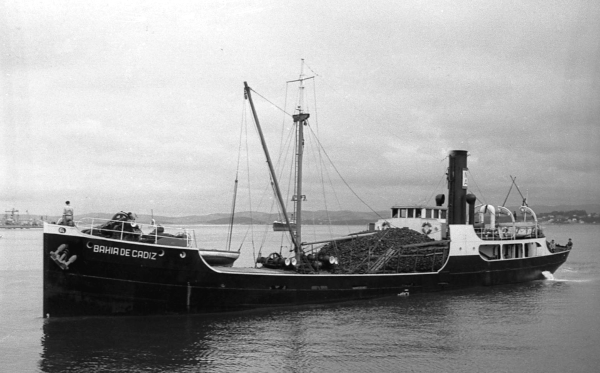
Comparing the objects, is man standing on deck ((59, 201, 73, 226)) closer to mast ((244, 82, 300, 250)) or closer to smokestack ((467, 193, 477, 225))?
mast ((244, 82, 300, 250))

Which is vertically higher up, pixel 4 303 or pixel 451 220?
pixel 451 220

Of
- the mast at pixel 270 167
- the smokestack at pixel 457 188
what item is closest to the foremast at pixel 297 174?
the mast at pixel 270 167

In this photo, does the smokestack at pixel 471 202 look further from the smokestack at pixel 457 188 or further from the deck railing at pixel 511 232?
the deck railing at pixel 511 232

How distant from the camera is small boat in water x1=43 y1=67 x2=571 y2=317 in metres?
22.7

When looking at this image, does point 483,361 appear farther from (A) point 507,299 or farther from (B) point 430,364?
(A) point 507,299

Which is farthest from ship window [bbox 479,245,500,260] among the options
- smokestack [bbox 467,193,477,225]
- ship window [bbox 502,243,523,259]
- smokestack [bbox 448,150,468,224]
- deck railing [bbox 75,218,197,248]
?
deck railing [bbox 75,218,197,248]

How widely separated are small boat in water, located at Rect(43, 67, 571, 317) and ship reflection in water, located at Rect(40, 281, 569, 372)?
2.50 ft

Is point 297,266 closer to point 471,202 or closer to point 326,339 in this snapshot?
point 326,339

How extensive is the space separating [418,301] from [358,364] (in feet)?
39.1

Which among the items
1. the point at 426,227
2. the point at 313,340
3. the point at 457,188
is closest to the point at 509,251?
the point at 426,227

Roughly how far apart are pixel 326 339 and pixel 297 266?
6399 millimetres

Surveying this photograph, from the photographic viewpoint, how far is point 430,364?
1852 cm

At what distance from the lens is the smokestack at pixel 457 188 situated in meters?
33.7

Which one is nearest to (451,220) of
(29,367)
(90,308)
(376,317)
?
(376,317)
